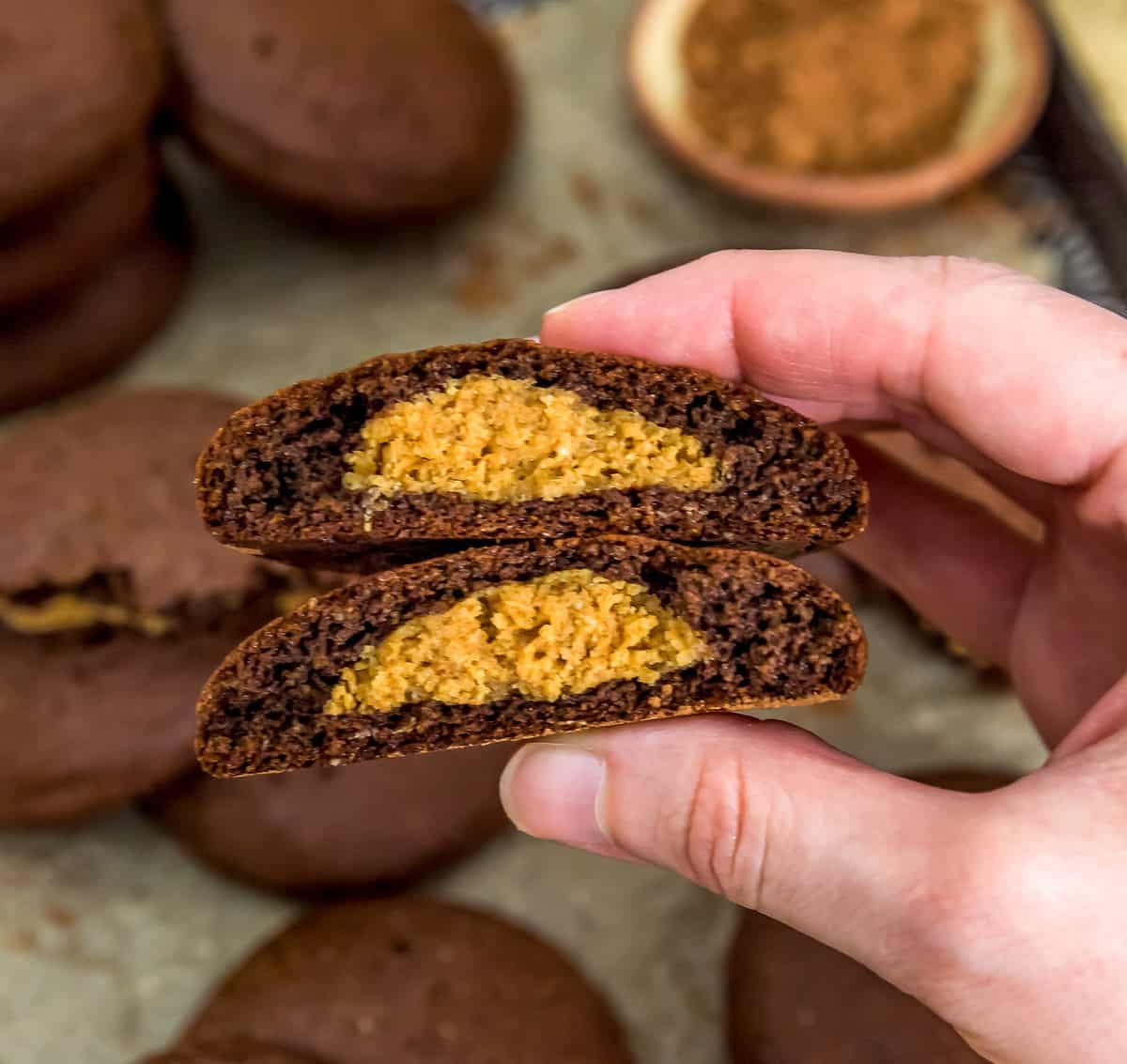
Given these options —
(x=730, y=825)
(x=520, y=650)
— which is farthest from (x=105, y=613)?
(x=730, y=825)

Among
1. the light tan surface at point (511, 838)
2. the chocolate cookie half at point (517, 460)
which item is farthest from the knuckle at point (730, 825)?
the light tan surface at point (511, 838)

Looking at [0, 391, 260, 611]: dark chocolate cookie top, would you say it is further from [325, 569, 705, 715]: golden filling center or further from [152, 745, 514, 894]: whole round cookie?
[325, 569, 705, 715]: golden filling center

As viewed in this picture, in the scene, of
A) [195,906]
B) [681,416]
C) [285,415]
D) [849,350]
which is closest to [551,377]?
[681,416]

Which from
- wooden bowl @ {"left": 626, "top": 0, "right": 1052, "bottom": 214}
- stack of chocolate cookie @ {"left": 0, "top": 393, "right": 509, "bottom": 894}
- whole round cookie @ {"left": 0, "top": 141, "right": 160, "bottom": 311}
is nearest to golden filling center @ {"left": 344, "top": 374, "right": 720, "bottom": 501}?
stack of chocolate cookie @ {"left": 0, "top": 393, "right": 509, "bottom": 894}

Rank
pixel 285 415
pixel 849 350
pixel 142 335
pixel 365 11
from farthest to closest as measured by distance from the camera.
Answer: pixel 142 335 → pixel 365 11 → pixel 849 350 → pixel 285 415

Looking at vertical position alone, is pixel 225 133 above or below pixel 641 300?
below

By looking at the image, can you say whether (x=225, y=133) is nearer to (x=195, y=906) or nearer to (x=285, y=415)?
(x=285, y=415)

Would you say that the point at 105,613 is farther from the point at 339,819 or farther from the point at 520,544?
the point at 520,544

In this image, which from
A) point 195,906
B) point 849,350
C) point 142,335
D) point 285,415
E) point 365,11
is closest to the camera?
point 285,415
